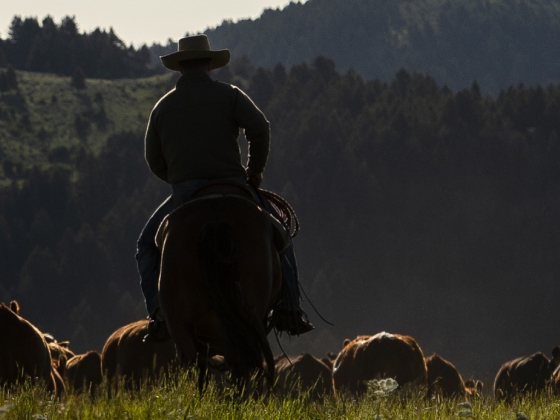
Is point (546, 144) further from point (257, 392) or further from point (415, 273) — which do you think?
point (257, 392)

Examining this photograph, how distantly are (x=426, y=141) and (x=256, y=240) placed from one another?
146 m

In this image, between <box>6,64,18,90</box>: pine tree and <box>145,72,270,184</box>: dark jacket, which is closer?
<box>145,72,270,184</box>: dark jacket

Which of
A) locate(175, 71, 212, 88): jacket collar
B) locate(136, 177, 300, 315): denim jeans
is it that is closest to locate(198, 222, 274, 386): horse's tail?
locate(136, 177, 300, 315): denim jeans

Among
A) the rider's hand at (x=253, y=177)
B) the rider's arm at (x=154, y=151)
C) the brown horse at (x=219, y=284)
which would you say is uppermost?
the rider's arm at (x=154, y=151)

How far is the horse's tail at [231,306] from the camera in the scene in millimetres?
6371

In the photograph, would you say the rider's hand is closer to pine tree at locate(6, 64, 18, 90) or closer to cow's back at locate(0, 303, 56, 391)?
cow's back at locate(0, 303, 56, 391)

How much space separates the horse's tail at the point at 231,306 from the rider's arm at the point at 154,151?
1.15m

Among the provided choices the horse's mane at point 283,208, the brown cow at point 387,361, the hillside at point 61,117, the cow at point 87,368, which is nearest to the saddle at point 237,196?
the horse's mane at point 283,208

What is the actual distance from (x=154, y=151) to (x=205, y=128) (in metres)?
0.51

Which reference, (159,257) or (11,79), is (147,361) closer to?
(159,257)

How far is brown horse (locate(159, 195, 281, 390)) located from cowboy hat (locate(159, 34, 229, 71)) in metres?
1.29

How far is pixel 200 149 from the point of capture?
7305 mm

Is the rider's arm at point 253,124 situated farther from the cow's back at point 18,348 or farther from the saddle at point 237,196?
the cow's back at point 18,348

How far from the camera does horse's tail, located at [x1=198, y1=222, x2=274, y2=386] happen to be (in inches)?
251
